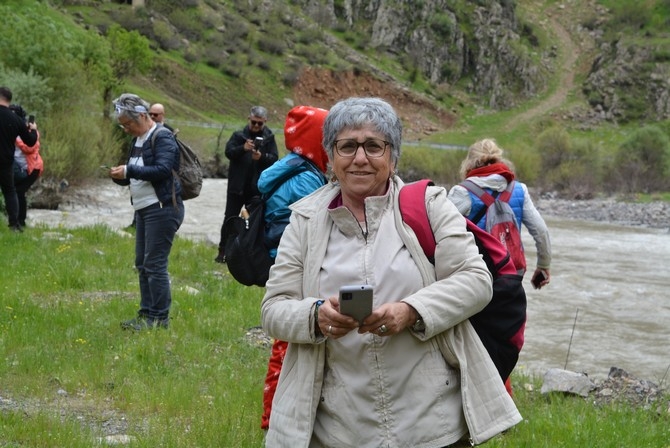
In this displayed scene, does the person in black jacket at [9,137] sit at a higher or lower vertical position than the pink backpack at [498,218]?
lower

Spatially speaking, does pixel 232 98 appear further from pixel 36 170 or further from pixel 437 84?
pixel 36 170

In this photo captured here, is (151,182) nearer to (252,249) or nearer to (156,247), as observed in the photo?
(156,247)

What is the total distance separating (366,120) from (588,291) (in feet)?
51.9

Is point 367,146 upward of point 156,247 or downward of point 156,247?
upward

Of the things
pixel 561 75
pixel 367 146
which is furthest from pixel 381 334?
pixel 561 75

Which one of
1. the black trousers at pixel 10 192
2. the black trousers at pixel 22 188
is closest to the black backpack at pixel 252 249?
the black trousers at pixel 10 192

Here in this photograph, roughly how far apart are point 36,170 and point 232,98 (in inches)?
2318

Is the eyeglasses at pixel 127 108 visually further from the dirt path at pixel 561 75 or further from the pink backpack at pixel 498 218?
the dirt path at pixel 561 75

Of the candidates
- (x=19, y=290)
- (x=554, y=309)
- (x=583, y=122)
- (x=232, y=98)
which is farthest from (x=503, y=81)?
(x=19, y=290)

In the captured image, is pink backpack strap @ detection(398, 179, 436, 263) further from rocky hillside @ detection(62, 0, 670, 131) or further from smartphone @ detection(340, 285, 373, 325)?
rocky hillside @ detection(62, 0, 670, 131)

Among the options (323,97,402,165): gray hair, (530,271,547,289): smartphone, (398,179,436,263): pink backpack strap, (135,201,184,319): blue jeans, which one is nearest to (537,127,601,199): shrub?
(530,271,547,289): smartphone

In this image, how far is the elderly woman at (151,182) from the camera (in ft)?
25.1

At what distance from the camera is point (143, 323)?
8234mm

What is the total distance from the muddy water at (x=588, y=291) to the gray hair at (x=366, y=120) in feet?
15.6
